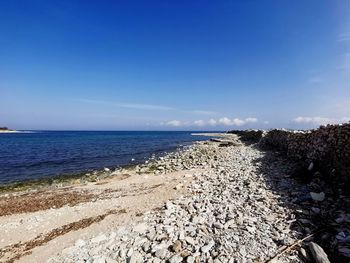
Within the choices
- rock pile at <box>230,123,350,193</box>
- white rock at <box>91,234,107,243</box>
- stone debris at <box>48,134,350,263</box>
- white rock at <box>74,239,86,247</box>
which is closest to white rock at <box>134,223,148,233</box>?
stone debris at <box>48,134,350,263</box>

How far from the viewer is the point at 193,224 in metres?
8.71

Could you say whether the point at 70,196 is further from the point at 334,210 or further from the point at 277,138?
the point at 277,138

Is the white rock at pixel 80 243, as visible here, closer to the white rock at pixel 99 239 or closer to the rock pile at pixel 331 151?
the white rock at pixel 99 239

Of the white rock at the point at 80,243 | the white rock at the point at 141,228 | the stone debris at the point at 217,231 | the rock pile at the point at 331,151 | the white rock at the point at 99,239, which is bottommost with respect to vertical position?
the white rock at the point at 80,243

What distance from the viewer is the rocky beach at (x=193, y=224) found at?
6980 millimetres

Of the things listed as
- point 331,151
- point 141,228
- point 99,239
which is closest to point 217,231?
point 141,228

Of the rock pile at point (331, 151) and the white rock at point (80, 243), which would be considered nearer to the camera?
the white rock at point (80, 243)

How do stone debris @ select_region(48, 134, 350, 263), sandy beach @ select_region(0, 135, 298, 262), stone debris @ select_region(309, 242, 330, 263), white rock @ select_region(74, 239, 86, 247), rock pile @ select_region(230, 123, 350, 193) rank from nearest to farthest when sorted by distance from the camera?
stone debris @ select_region(309, 242, 330, 263)
stone debris @ select_region(48, 134, 350, 263)
sandy beach @ select_region(0, 135, 298, 262)
white rock @ select_region(74, 239, 86, 247)
rock pile @ select_region(230, 123, 350, 193)

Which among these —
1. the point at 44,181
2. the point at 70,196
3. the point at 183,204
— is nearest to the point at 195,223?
the point at 183,204

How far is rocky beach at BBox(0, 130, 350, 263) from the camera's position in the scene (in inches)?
Result: 275

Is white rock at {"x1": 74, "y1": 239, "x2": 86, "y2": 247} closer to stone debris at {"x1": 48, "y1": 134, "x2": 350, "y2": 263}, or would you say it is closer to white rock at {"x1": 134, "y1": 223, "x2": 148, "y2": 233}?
stone debris at {"x1": 48, "y1": 134, "x2": 350, "y2": 263}

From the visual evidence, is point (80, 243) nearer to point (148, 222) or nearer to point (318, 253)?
point (148, 222)

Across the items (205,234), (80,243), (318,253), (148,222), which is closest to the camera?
(318,253)

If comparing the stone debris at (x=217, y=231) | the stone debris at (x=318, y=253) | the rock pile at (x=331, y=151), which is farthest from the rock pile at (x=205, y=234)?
the rock pile at (x=331, y=151)
